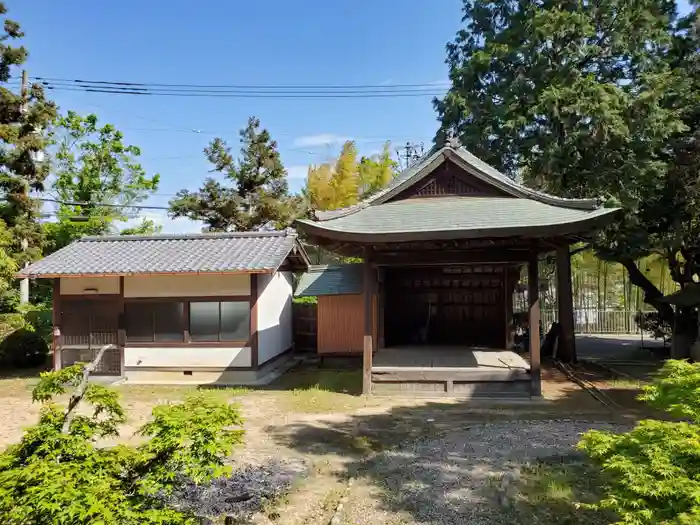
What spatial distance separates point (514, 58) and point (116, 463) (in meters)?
14.3

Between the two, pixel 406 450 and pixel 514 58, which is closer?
pixel 406 450

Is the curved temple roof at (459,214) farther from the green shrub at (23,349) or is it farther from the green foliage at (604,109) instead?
the green shrub at (23,349)

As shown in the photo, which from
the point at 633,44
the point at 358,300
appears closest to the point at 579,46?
the point at 633,44

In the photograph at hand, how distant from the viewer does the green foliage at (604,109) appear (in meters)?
12.4

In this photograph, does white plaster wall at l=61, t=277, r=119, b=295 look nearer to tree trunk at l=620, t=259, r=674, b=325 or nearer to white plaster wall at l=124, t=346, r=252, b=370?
white plaster wall at l=124, t=346, r=252, b=370

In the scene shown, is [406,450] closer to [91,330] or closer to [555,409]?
[555,409]

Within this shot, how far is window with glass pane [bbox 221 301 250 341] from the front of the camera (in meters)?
12.4

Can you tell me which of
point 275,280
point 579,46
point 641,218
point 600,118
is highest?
point 579,46

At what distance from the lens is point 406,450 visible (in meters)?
6.97

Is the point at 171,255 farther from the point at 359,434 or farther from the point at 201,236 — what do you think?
the point at 359,434

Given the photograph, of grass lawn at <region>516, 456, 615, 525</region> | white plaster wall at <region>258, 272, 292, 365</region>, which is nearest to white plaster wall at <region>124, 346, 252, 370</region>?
white plaster wall at <region>258, 272, 292, 365</region>

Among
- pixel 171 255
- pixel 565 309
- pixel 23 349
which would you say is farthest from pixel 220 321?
pixel 565 309

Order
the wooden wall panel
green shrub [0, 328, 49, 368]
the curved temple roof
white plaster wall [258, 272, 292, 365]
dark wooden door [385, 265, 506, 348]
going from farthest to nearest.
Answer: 1. dark wooden door [385, 265, 506, 348]
2. the wooden wall panel
3. green shrub [0, 328, 49, 368]
4. white plaster wall [258, 272, 292, 365]
5. the curved temple roof

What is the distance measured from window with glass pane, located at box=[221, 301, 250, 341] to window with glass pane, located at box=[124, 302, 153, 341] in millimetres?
1990
